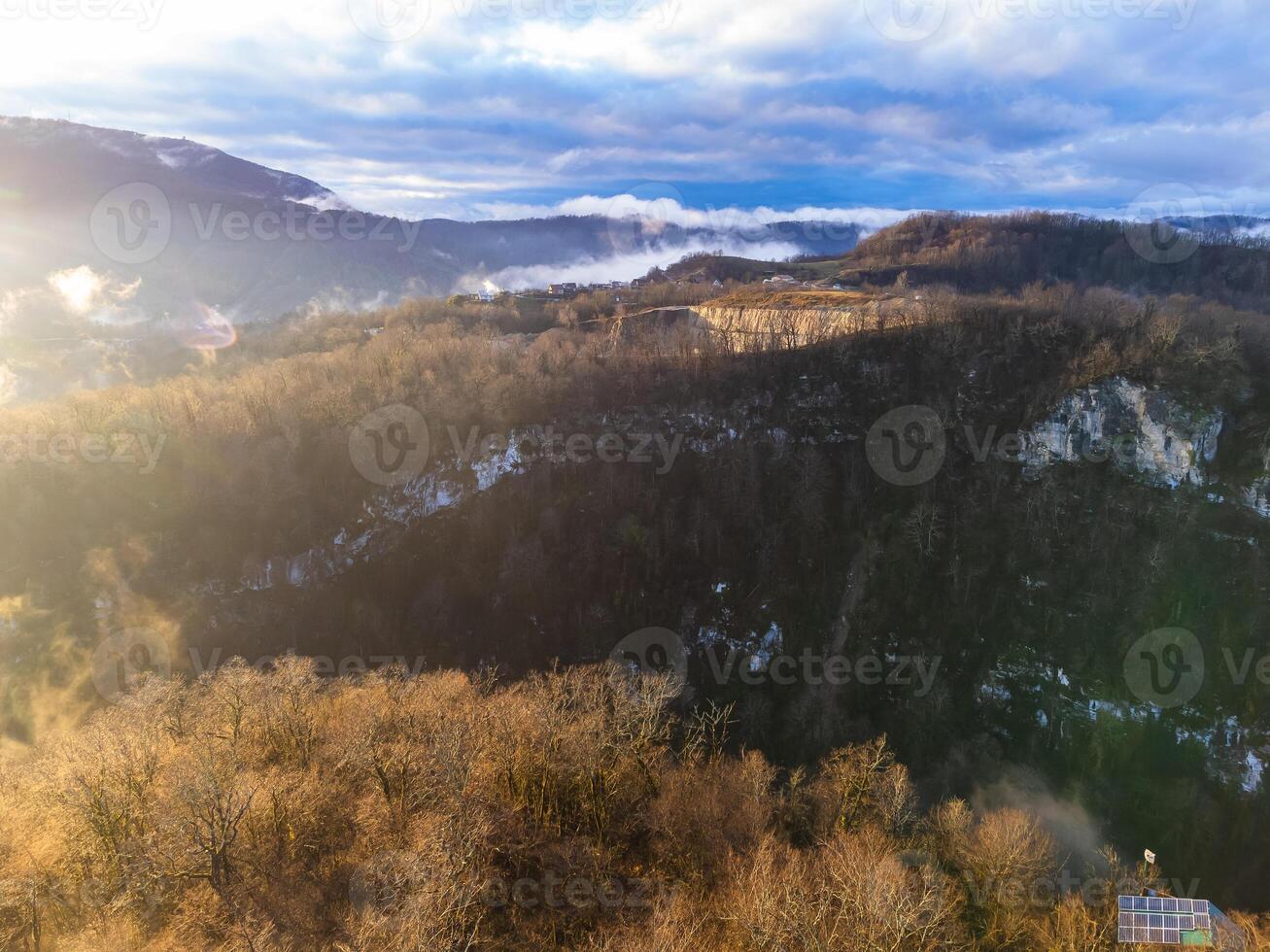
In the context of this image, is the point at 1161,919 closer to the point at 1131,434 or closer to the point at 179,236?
the point at 1131,434

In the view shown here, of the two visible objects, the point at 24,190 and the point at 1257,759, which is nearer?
the point at 1257,759

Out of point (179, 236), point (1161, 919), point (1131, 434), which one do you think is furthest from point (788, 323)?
point (179, 236)

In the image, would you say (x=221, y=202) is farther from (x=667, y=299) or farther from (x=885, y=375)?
(x=885, y=375)

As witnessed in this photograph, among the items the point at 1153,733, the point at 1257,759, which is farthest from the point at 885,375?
the point at 1257,759

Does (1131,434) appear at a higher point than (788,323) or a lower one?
lower

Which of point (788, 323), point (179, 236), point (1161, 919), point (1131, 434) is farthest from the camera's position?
point (179, 236)

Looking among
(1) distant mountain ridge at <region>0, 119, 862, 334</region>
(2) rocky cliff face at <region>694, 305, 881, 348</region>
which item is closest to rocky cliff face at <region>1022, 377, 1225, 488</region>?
(2) rocky cliff face at <region>694, 305, 881, 348</region>
